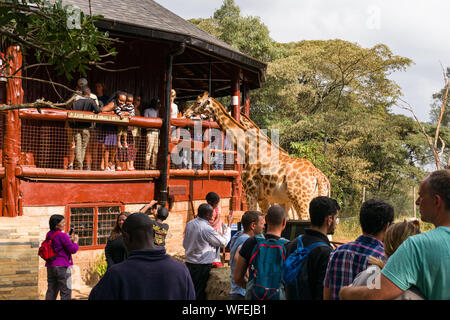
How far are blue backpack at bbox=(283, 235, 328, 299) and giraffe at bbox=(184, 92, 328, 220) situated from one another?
5.73m

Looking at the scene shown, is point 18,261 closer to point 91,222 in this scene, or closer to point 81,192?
point 81,192

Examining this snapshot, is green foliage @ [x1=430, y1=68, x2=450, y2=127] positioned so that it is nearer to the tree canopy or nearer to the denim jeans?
the tree canopy

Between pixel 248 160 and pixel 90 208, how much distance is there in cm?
380

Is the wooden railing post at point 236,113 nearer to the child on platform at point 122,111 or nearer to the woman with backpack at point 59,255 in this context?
the child on platform at point 122,111

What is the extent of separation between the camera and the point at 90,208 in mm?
10062

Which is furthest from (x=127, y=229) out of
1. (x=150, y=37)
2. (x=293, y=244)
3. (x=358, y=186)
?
(x=358, y=186)

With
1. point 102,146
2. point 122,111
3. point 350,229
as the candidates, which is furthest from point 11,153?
point 350,229

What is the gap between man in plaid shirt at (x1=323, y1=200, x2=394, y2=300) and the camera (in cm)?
326

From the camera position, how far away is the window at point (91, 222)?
9.77 meters

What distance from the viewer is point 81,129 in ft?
30.5

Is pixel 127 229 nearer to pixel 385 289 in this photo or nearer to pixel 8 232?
pixel 385 289

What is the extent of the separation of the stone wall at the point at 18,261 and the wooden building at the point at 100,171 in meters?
0.02

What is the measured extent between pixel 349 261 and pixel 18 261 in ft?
20.0

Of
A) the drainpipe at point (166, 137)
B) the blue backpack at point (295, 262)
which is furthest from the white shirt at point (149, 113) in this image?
the blue backpack at point (295, 262)
